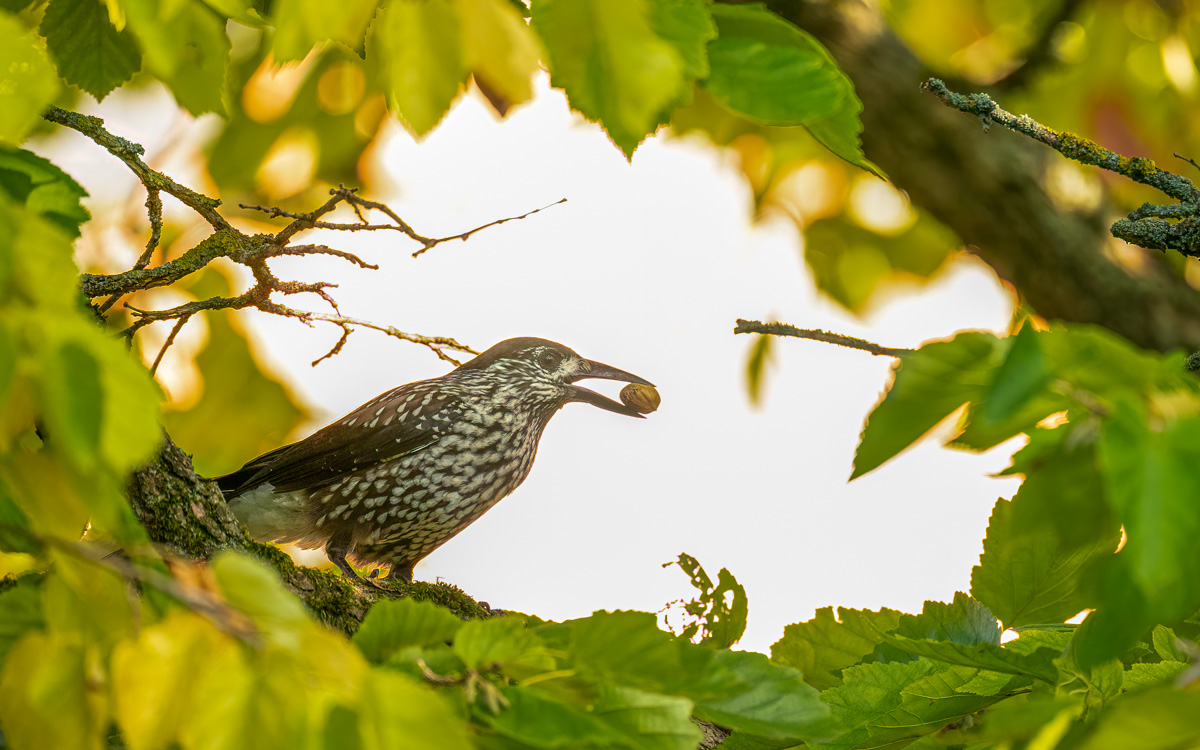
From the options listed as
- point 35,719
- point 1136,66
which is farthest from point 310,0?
point 1136,66

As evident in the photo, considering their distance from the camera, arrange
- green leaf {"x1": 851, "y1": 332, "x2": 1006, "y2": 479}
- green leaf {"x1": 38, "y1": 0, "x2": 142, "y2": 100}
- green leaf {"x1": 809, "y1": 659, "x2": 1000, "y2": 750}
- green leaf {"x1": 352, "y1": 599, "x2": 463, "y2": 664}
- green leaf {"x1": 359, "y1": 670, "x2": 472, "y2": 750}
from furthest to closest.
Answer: green leaf {"x1": 38, "y1": 0, "x2": 142, "y2": 100} < green leaf {"x1": 809, "y1": 659, "x2": 1000, "y2": 750} < green leaf {"x1": 352, "y1": 599, "x2": 463, "y2": 664} < green leaf {"x1": 851, "y1": 332, "x2": 1006, "y2": 479} < green leaf {"x1": 359, "y1": 670, "x2": 472, "y2": 750}

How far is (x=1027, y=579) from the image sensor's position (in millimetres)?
1680

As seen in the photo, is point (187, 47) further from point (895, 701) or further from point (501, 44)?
point (895, 701)

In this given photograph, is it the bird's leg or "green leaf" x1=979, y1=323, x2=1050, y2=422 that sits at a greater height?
the bird's leg

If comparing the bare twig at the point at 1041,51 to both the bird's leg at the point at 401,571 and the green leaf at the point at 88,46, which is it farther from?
the green leaf at the point at 88,46

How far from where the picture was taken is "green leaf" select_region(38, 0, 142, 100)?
1771 mm

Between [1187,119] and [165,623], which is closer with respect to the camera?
[165,623]

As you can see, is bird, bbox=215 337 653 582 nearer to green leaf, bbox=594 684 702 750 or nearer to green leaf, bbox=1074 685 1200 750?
green leaf, bbox=594 684 702 750

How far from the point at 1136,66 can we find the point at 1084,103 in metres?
0.25

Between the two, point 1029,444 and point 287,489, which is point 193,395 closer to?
point 287,489

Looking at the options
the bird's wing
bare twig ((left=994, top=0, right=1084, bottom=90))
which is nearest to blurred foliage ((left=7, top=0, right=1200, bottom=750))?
the bird's wing

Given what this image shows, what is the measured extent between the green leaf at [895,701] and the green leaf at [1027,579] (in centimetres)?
28

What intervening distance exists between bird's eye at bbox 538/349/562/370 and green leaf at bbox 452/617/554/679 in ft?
7.26

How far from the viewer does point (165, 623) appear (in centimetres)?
83
